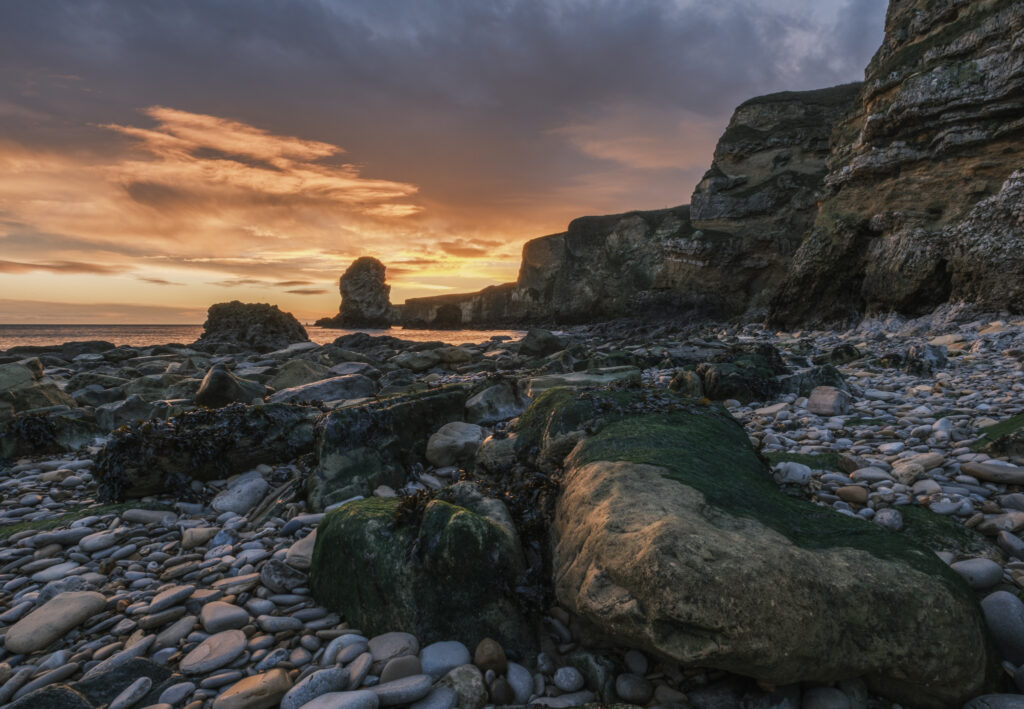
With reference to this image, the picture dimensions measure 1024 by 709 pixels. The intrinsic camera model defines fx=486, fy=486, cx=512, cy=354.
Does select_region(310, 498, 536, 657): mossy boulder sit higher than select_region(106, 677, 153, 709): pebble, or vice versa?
select_region(310, 498, 536, 657): mossy boulder

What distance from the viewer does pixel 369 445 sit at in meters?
5.38

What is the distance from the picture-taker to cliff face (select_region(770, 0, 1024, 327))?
13.5m

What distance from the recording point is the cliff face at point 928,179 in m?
13.5

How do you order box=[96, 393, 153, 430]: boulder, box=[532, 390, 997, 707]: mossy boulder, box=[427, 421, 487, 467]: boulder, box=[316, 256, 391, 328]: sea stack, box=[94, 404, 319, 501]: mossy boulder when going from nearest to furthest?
box=[532, 390, 997, 707]: mossy boulder < box=[94, 404, 319, 501]: mossy boulder < box=[427, 421, 487, 467]: boulder < box=[96, 393, 153, 430]: boulder < box=[316, 256, 391, 328]: sea stack

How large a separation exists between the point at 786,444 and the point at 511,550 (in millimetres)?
3979

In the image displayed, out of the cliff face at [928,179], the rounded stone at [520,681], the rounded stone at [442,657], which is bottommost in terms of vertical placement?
the rounded stone at [520,681]

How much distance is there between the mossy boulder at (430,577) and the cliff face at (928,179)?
15.9m

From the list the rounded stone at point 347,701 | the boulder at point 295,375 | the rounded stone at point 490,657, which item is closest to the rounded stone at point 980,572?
the rounded stone at point 490,657

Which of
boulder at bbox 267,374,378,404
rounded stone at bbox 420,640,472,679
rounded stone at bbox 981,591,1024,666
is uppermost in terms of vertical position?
boulder at bbox 267,374,378,404

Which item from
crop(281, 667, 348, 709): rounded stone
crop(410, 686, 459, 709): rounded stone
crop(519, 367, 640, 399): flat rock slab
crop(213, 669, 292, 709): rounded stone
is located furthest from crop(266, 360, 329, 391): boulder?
crop(410, 686, 459, 709): rounded stone

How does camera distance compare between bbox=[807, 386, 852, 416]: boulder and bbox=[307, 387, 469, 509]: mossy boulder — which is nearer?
bbox=[307, 387, 469, 509]: mossy boulder

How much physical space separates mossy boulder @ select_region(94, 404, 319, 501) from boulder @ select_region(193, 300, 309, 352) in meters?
28.2

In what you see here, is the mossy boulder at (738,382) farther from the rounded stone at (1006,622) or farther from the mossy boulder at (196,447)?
the mossy boulder at (196,447)

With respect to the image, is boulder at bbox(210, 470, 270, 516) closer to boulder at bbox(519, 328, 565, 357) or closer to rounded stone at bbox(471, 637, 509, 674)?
rounded stone at bbox(471, 637, 509, 674)
